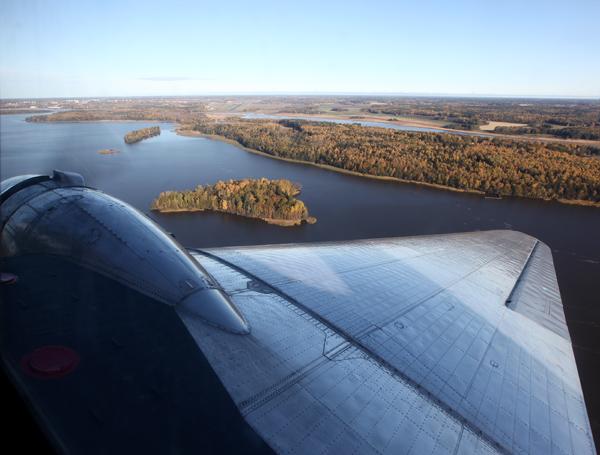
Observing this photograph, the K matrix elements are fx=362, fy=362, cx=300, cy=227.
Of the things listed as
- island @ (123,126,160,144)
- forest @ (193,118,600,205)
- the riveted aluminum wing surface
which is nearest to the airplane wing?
the riveted aluminum wing surface

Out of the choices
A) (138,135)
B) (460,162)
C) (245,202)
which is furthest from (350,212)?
(138,135)

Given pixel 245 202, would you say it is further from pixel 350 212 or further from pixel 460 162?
pixel 460 162

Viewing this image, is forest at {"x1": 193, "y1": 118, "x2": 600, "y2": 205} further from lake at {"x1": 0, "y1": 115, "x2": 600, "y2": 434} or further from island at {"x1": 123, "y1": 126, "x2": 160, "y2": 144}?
island at {"x1": 123, "y1": 126, "x2": 160, "y2": 144}

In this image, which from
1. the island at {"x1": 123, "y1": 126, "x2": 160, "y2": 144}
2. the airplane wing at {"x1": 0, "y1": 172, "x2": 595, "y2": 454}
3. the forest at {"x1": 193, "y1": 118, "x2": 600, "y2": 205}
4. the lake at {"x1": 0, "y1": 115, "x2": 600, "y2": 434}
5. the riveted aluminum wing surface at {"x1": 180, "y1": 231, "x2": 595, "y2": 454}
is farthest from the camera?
the island at {"x1": 123, "y1": 126, "x2": 160, "y2": 144}

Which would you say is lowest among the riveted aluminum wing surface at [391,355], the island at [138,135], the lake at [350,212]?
the lake at [350,212]

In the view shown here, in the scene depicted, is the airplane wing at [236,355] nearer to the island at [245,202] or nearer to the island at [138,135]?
the island at [245,202]

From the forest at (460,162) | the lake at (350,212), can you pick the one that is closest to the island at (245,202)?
the lake at (350,212)

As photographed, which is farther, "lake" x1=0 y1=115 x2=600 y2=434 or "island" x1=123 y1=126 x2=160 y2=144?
"island" x1=123 y1=126 x2=160 y2=144
